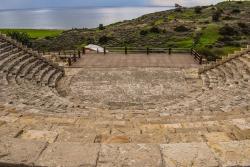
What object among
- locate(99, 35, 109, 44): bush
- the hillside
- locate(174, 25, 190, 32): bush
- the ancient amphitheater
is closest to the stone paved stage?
the ancient amphitheater

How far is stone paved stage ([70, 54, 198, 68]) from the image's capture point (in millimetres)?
27658

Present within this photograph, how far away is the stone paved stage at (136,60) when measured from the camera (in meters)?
27.7

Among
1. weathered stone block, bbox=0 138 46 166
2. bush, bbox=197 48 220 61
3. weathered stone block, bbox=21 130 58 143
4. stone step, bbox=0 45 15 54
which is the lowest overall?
bush, bbox=197 48 220 61

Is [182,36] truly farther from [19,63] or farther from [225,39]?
[19,63]

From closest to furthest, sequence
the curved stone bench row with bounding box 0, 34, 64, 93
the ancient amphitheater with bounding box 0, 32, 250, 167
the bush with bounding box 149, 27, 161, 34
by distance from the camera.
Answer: the ancient amphitheater with bounding box 0, 32, 250, 167, the curved stone bench row with bounding box 0, 34, 64, 93, the bush with bounding box 149, 27, 161, 34

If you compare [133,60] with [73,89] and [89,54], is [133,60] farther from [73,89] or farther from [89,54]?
[73,89]

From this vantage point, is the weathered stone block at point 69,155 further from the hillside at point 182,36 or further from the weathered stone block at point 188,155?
the hillside at point 182,36

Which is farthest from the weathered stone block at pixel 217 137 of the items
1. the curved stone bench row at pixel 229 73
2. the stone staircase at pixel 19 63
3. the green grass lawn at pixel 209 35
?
the green grass lawn at pixel 209 35

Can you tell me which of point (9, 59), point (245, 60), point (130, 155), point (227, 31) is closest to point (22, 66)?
point (9, 59)

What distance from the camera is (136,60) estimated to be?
1169 inches

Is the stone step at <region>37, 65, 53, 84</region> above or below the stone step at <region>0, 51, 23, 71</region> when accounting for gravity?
below

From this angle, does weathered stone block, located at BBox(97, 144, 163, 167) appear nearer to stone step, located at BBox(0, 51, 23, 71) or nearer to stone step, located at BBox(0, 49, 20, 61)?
stone step, located at BBox(0, 51, 23, 71)

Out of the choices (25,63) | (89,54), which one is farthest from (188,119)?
(89,54)

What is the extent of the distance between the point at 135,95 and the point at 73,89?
13.1ft
